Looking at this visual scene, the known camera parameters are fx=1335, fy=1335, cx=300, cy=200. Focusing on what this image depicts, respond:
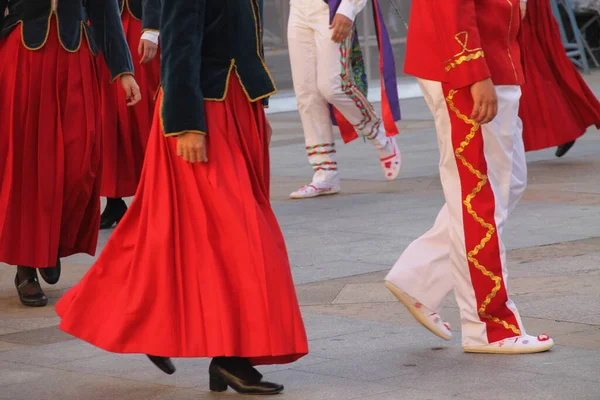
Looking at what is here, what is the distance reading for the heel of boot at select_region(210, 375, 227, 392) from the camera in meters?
4.38

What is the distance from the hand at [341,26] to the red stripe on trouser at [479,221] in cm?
393

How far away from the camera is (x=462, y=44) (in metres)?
4.55

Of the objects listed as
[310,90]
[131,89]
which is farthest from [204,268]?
[310,90]

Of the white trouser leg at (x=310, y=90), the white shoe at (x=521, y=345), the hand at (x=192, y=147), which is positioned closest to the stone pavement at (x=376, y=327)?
the white shoe at (x=521, y=345)

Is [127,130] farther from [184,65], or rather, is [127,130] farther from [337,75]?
[184,65]

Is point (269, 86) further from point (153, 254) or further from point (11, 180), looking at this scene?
point (11, 180)

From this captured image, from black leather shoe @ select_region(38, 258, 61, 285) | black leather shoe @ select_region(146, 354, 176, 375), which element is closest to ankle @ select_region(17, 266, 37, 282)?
black leather shoe @ select_region(38, 258, 61, 285)

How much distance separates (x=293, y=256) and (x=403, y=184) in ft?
9.26

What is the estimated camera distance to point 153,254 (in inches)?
170

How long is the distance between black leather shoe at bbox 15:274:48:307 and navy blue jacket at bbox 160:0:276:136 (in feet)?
6.86

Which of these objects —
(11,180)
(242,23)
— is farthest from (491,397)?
(11,180)

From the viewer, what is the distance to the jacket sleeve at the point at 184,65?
4223mm

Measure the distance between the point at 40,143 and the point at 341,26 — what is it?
2.85m

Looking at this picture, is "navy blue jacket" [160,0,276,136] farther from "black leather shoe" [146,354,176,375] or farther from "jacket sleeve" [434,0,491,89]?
"black leather shoe" [146,354,176,375]
